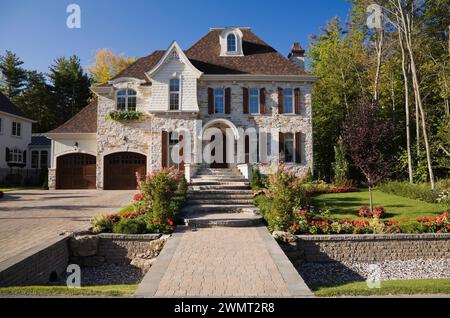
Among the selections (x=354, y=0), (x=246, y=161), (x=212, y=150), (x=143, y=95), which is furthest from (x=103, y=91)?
(x=354, y=0)

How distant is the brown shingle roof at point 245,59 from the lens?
69.9 feet

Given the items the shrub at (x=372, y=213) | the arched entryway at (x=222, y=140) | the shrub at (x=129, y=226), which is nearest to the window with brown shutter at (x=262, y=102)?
the arched entryway at (x=222, y=140)

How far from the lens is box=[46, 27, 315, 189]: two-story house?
20375mm

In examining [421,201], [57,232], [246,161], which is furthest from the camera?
[246,161]

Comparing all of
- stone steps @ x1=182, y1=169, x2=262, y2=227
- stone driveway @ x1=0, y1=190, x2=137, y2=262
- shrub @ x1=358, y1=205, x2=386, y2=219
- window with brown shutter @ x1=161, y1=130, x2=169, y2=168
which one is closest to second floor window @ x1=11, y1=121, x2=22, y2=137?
stone driveway @ x1=0, y1=190, x2=137, y2=262

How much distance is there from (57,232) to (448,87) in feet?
69.7

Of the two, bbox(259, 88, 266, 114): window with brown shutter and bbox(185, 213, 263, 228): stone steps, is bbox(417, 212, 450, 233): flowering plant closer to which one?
bbox(185, 213, 263, 228): stone steps

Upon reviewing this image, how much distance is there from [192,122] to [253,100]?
13.8ft

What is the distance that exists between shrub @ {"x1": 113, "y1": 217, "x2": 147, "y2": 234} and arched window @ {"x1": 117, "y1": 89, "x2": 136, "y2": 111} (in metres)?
12.9

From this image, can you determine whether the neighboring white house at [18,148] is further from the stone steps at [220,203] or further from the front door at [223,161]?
the stone steps at [220,203]

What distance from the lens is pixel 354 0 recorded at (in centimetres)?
2338

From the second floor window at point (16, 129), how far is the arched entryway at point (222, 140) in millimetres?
20733

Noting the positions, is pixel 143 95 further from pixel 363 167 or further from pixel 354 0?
pixel 354 0
